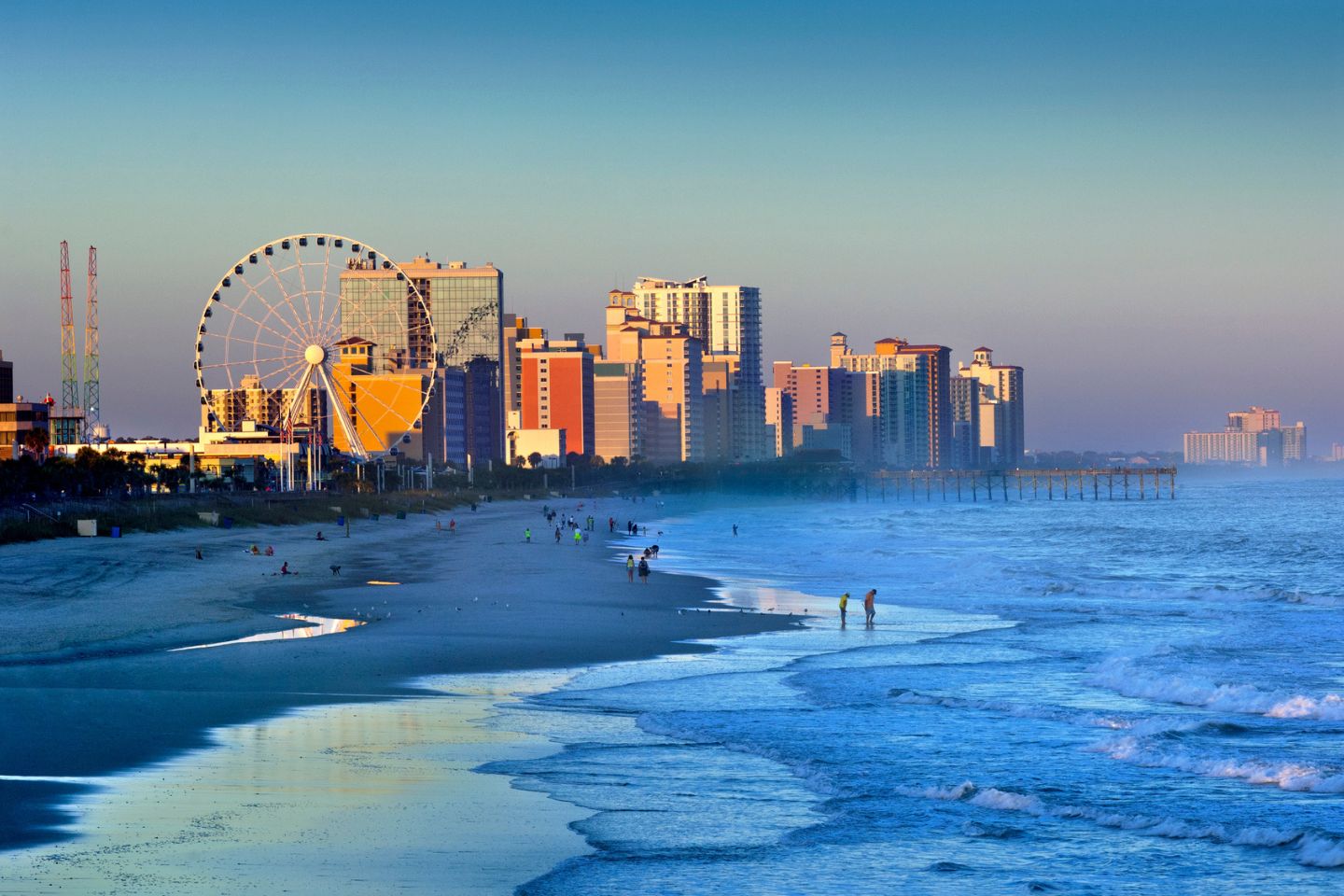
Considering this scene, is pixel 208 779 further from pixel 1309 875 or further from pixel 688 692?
pixel 1309 875

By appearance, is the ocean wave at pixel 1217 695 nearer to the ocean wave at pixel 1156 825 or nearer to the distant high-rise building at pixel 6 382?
the ocean wave at pixel 1156 825

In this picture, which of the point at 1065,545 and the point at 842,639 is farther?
the point at 1065,545

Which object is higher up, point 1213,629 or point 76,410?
point 76,410

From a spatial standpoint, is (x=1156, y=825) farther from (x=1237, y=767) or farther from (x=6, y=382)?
(x=6, y=382)

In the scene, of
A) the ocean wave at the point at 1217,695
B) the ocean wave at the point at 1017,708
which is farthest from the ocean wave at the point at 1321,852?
the ocean wave at the point at 1217,695

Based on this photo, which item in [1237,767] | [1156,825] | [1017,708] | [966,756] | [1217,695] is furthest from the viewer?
[1217,695]

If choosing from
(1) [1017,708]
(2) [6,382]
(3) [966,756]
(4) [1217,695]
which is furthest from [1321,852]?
(2) [6,382]

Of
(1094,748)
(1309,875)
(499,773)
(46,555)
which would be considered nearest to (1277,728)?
(1094,748)
